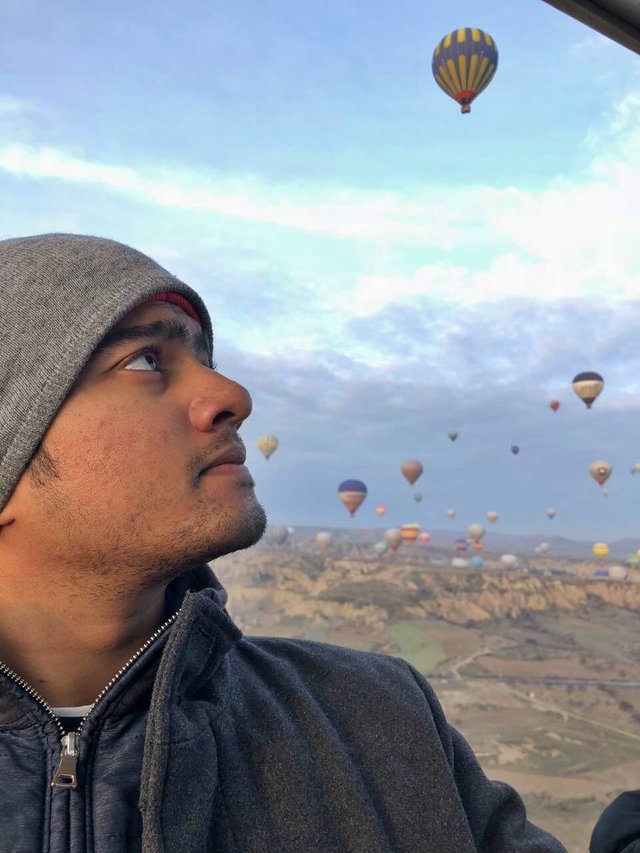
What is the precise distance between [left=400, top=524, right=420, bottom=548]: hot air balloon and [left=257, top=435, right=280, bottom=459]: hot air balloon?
535 inches

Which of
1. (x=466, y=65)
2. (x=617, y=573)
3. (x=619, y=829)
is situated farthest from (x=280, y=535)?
(x=619, y=829)

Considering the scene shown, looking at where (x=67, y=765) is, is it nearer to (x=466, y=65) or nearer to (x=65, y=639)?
(x=65, y=639)

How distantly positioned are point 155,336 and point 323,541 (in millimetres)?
60121

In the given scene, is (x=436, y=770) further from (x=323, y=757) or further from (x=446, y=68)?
(x=446, y=68)

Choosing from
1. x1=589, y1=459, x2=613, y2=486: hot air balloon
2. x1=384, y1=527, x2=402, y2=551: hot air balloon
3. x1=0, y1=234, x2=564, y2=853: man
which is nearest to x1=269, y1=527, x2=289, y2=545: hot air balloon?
x1=384, y1=527, x2=402, y2=551: hot air balloon

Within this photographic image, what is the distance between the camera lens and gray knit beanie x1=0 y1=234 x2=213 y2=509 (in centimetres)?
164

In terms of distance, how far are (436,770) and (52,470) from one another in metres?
1.05

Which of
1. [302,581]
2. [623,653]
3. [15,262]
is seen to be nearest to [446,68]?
[15,262]

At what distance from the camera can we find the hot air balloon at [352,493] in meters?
33.6

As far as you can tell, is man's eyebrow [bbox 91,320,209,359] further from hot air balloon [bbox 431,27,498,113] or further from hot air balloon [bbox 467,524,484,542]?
hot air balloon [bbox 467,524,484,542]

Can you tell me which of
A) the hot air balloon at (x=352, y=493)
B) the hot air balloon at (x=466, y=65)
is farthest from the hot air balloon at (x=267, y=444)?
the hot air balloon at (x=466, y=65)

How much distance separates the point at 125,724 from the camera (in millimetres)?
1516

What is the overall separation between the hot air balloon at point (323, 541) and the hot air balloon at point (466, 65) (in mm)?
42362

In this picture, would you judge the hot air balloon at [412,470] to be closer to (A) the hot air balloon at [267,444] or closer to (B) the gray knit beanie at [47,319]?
(A) the hot air balloon at [267,444]
